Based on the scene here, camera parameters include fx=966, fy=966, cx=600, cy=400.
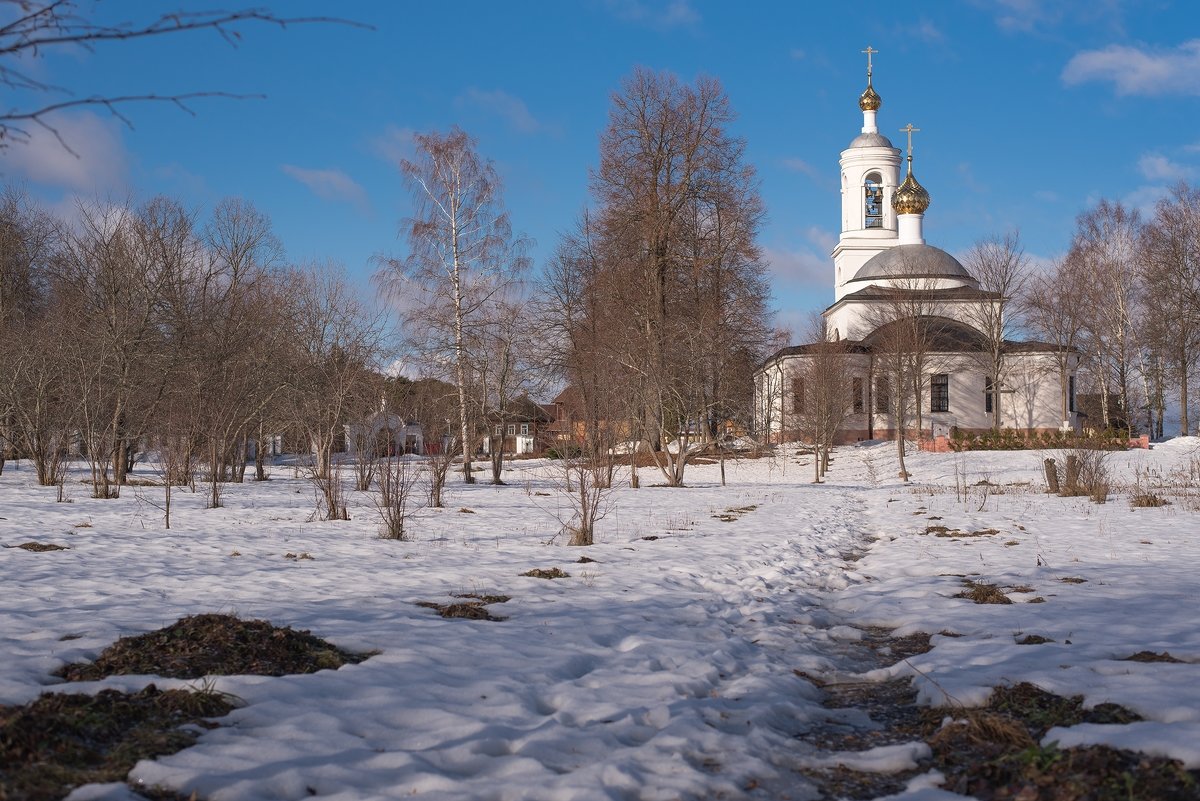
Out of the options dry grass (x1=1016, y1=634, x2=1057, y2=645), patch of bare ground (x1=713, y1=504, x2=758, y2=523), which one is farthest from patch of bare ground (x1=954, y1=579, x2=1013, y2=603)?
patch of bare ground (x1=713, y1=504, x2=758, y2=523)

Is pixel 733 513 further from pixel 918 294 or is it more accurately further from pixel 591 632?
pixel 918 294

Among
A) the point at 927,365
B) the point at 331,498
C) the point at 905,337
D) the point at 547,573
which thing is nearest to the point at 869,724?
the point at 547,573

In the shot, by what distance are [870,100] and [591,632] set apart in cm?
5690

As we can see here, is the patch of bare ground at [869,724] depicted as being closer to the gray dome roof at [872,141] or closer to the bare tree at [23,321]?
the bare tree at [23,321]

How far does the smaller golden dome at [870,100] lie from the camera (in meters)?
57.6

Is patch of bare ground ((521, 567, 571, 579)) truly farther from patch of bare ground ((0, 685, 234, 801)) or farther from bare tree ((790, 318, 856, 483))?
bare tree ((790, 318, 856, 483))

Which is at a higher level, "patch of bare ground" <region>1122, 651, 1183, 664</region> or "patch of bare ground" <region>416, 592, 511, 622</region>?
"patch of bare ground" <region>416, 592, 511, 622</region>

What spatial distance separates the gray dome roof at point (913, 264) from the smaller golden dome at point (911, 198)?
103 inches

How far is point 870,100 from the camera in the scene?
57625 millimetres

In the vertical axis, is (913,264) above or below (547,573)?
above

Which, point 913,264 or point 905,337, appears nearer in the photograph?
point 905,337

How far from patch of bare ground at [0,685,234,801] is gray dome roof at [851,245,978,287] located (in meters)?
50.4

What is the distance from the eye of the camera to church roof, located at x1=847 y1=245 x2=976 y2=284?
52.5m

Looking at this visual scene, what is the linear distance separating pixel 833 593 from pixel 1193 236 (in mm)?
38394
